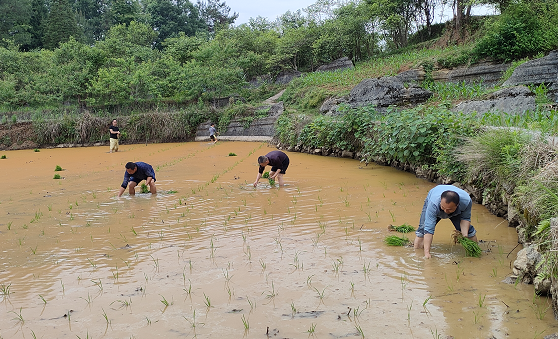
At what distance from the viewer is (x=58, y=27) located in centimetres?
4516

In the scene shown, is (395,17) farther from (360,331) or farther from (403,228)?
(360,331)

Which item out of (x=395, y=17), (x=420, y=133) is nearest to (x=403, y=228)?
(x=420, y=133)

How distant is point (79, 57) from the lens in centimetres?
2938

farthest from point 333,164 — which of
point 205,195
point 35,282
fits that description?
point 35,282

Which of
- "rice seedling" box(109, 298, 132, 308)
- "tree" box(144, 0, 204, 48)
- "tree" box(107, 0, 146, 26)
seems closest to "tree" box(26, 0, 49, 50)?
"tree" box(107, 0, 146, 26)

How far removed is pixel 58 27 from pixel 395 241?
48912 millimetres

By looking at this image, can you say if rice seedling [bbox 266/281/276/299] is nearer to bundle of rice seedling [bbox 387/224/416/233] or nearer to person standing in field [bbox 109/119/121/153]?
bundle of rice seedling [bbox 387/224/416/233]

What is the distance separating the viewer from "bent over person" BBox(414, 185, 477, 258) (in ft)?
15.2

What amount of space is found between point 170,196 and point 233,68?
70.3 ft

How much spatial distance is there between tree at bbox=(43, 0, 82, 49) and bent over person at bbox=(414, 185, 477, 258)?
47.4 metres

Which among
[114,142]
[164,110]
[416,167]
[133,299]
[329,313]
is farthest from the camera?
[164,110]

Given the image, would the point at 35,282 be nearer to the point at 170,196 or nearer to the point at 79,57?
the point at 170,196

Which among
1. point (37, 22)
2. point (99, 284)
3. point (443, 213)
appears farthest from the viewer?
point (37, 22)

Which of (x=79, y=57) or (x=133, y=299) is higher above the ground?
(x=79, y=57)
